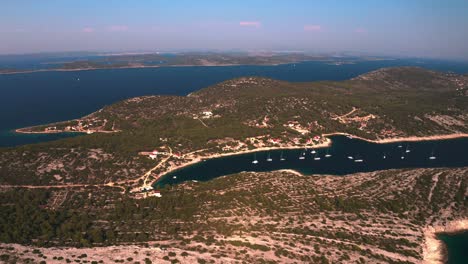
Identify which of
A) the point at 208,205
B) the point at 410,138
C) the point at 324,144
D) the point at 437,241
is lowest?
the point at 437,241

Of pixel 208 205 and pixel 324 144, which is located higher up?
pixel 324 144

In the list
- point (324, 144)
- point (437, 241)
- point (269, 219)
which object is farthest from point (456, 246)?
point (324, 144)

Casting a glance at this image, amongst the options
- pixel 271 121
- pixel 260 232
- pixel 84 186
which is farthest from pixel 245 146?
pixel 260 232

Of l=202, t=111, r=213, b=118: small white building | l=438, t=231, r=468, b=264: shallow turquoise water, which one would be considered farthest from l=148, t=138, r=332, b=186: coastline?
l=438, t=231, r=468, b=264: shallow turquoise water

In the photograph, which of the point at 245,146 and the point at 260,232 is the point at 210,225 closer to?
the point at 260,232

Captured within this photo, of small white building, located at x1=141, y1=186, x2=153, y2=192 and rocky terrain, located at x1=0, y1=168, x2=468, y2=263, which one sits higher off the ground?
rocky terrain, located at x1=0, y1=168, x2=468, y2=263

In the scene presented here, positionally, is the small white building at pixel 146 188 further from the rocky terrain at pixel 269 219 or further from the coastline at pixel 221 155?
the rocky terrain at pixel 269 219

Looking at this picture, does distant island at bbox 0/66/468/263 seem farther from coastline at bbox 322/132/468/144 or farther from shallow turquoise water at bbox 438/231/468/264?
shallow turquoise water at bbox 438/231/468/264

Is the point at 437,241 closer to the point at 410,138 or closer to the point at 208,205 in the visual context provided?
the point at 208,205

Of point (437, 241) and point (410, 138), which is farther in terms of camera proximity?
point (410, 138)
